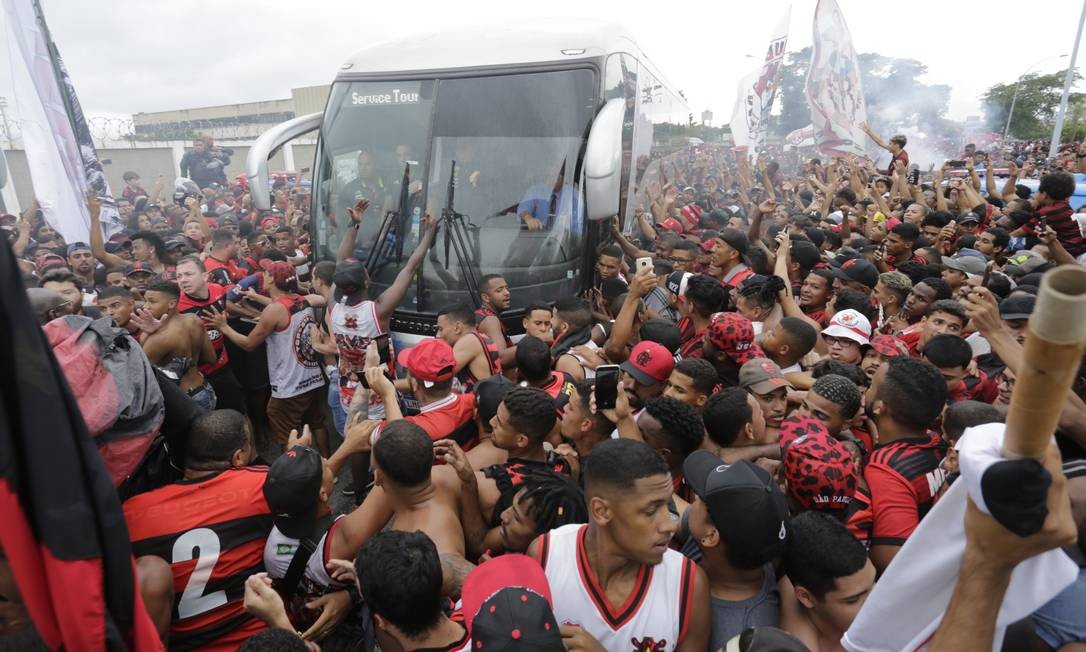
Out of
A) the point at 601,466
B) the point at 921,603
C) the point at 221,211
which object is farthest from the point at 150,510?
the point at 221,211

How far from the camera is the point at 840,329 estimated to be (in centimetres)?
367

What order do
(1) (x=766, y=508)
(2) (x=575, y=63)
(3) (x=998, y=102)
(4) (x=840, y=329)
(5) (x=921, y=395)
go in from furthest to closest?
(3) (x=998, y=102) < (2) (x=575, y=63) < (4) (x=840, y=329) < (5) (x=921, y=395) < (1) (x=766, y=508)

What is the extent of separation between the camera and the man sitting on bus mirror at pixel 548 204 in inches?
205

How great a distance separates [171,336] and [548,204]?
117 inches

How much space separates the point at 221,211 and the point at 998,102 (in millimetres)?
55652

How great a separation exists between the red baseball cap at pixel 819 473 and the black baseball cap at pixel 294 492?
173 cm

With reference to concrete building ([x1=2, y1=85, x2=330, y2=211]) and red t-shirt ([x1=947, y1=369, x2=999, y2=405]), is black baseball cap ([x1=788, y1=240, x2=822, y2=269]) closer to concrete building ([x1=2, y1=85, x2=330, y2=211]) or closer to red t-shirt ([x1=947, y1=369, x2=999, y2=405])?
red t-shirt ([x1=947, y1=369, x2=999, y2=405])

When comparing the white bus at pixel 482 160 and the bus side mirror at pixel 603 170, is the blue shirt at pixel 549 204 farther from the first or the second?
the bus side mirror at pixel 603 170

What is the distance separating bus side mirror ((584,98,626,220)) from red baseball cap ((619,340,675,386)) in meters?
1.63

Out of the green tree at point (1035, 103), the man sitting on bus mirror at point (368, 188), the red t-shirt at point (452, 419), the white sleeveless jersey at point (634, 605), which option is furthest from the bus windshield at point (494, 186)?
the green tree at point (1035, 103)

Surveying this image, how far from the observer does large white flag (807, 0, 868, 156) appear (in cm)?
1313

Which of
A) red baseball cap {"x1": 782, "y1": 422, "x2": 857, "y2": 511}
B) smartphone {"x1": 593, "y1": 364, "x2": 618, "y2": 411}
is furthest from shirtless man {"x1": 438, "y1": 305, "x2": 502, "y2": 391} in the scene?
red baseball cap {"x1": 782, "y1": 422, "x2": 857, "y2": 511}

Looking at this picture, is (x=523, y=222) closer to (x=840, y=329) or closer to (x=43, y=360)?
(x=840, y=329)

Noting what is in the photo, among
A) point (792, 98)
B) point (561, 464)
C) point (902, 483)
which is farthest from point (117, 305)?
point (792, 98)
